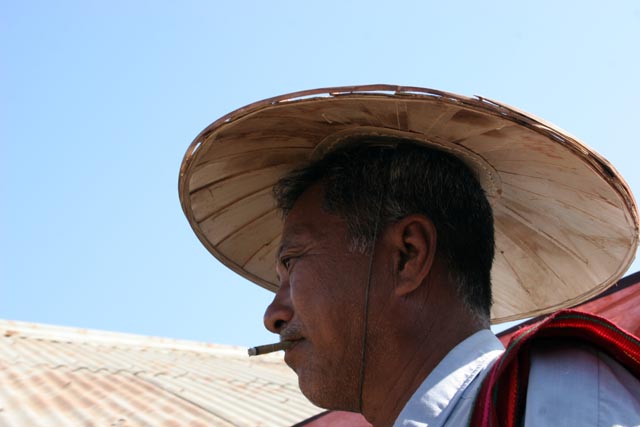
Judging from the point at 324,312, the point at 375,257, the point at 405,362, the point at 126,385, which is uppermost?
the point at 375,257

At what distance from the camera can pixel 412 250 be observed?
6.84 ft

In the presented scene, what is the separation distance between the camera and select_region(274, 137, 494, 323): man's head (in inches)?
82.3

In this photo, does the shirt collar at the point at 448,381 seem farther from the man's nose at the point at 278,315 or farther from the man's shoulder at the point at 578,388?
the man's nose at the point at 278,315

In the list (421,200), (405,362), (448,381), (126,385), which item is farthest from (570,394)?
(126,385)

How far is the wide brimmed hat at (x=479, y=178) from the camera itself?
2.00 metres

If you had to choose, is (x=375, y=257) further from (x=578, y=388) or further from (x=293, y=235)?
(x=578, y=388)

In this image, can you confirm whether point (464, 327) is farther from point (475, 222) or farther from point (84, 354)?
point (84, 354)

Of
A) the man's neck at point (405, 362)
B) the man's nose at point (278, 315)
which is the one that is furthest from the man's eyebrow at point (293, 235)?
the man's neck at point (405, 362)

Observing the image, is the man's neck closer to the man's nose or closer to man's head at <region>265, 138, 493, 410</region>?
man's head at <region>265, 138, 493, 410</region>

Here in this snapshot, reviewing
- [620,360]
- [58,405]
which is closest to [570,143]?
[620,360]

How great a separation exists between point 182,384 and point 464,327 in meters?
3.72

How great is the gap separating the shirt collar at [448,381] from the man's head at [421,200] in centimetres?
18

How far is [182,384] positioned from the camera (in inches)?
212

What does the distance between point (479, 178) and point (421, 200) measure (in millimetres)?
306
